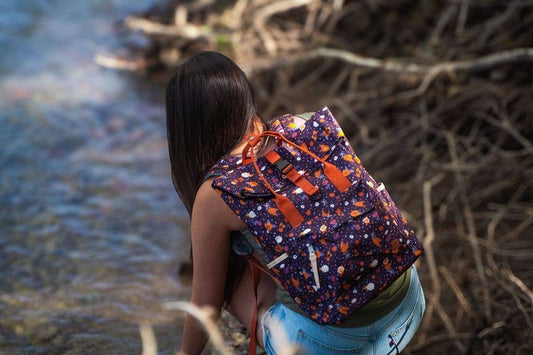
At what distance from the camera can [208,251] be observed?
1.75 meters

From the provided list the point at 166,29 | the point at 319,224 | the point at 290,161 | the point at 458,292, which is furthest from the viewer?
the point at 166,29

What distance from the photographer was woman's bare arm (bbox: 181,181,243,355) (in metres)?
1.67

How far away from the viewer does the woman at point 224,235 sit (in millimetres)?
1726

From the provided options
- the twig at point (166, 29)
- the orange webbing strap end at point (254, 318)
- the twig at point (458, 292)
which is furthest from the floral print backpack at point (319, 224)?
the twig at point (166, 29)

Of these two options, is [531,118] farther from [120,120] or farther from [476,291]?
[120,120]

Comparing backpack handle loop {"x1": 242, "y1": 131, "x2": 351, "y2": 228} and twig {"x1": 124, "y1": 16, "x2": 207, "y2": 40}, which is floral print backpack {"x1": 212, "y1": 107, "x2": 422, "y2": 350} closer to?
backpack handle loop {"x1": 242, "y1": 131, "x2": 351, "y2": 228}

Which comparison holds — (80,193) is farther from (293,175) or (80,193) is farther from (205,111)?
(293,175)

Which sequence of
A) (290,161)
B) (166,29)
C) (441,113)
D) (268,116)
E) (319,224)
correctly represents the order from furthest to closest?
(166,29), (268,116), (441,113), (290,161), (319,224)

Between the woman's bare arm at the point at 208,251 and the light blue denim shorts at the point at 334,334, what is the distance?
0.18 m

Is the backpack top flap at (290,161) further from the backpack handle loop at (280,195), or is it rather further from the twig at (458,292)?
the twig at (458,292)

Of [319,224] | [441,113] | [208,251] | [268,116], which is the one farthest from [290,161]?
[268,116]

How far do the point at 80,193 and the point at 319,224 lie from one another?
3210 mm

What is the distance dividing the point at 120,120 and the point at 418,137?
9.60 ft

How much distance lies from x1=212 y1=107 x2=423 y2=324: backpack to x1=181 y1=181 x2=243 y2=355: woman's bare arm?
2.1 inches
